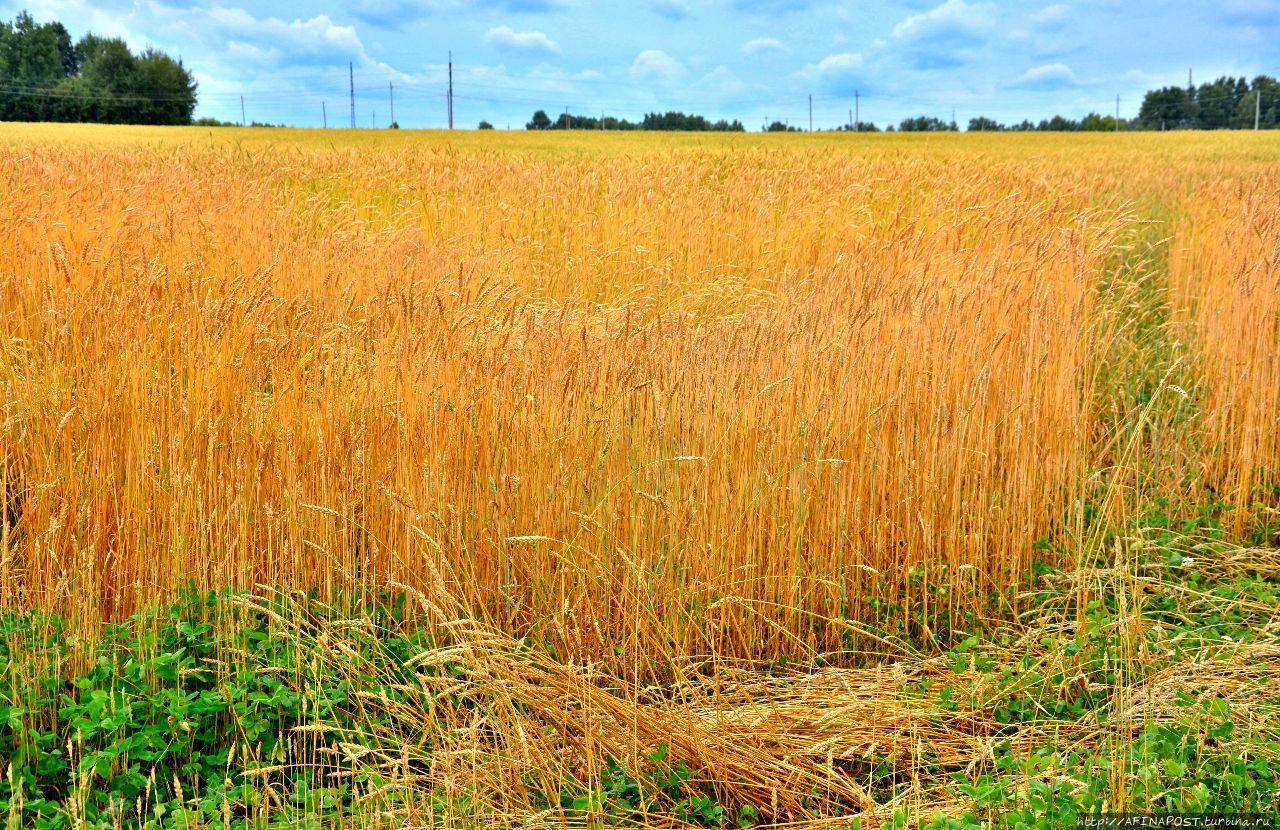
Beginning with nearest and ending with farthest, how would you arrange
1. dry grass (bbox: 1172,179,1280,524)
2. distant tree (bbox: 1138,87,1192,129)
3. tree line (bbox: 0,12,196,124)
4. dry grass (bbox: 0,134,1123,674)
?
1. dry grass (bbox: 0,134,1123,674)
2. dry grass (bbox: 1172,179,1280,524)
3. tree line (bbox: 0,12,196,124)
4. distant tree (bbox: 1138,87,1192,129)

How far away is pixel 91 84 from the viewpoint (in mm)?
67375

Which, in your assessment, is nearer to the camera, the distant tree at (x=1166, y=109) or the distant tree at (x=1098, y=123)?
the distant tree at (x=1098, y=123)

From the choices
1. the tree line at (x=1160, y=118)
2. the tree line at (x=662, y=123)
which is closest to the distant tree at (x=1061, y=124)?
the tree line at (x=1160, y=118)

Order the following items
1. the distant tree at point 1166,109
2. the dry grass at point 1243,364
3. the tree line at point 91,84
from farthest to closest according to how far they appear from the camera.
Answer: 1. the distant tree at point 1166,109
2. the tree line at point 91,84
3. the dry grass at point 1243,364

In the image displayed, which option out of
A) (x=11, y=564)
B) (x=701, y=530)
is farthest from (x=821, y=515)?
(x=11, y=564)

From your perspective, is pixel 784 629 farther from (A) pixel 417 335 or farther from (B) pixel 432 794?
(A) pixel 417 335

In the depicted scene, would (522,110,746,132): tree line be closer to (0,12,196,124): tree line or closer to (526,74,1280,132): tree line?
(526,74,1280,132): tree line

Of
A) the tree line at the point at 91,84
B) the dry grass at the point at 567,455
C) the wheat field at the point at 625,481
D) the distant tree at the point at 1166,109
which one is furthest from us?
the distant tree at the point at 1166,109

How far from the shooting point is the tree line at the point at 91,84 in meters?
62.5

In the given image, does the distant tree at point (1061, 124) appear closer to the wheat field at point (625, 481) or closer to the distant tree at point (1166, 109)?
the distant tree at point (1166, 109)

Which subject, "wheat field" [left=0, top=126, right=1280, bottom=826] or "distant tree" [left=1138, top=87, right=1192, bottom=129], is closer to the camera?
"wheat field" [left=0, top=126, right=1280, bottom=826]

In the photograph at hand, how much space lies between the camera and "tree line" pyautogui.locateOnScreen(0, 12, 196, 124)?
2462 inches

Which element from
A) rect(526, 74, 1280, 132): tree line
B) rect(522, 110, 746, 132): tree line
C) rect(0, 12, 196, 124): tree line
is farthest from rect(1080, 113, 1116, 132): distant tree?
rect(0, 12, 196, 124): tree line

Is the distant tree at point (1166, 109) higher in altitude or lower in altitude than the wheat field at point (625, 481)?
higher
